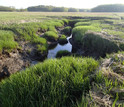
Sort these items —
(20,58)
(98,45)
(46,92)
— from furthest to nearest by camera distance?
(20,58) → (98,45) → (46,92)

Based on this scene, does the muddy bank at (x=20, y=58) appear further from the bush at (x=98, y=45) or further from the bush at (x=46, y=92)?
the bush at (x=98, y=45)

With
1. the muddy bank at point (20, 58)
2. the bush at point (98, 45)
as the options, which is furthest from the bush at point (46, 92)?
the bush at point (98, 45)

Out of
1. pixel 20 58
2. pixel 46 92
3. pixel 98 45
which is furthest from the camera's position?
pixel 20 58

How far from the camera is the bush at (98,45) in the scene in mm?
6113

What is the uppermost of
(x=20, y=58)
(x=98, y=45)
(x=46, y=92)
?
(x=98, y=45)

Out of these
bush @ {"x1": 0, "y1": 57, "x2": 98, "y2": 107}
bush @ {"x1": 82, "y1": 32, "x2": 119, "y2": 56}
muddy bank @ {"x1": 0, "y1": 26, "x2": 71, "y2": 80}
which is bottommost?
muddy bank @ {"x1": 0, "y1": 26, "x2": 71, "y2": 80}

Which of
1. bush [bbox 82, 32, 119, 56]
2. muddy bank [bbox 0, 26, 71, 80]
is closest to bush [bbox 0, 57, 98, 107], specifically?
muddy bank [bbox 0, 26, 71, 80]

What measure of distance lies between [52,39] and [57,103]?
11007 millimetres

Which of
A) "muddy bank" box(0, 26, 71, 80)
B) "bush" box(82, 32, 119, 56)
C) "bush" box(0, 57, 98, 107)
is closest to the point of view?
"bush" box(0, 57, 98, 107)

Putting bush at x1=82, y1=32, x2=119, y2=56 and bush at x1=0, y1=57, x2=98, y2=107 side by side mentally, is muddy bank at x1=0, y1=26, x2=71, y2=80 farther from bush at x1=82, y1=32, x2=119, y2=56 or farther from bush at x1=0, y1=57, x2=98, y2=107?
bush at x1=82, y1=32, x2=119, y2=56

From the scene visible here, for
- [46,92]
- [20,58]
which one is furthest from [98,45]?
[20,58]

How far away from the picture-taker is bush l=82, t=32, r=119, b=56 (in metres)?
6.11

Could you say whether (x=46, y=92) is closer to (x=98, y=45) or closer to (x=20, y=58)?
(x=98, y=45)

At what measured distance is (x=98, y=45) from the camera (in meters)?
7.05
